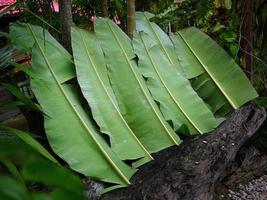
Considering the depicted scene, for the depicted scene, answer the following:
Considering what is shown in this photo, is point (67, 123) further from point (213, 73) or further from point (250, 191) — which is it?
point (250, 191)

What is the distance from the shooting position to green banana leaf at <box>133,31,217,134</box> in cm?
227

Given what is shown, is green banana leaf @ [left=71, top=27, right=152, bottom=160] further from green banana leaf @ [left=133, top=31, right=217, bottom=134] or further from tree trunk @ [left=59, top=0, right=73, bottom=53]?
green banana leaf @ [left=133, top=31, right=217, bottom=134]

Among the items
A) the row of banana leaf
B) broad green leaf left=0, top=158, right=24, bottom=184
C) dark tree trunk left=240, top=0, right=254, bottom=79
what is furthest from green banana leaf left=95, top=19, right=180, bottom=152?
broad green leaf left=0, top=158, right=24, bottom=184

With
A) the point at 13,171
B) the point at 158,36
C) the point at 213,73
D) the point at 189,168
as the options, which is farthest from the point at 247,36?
the point at 13,171

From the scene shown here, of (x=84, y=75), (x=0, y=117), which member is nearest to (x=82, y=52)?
(x=84, y=75)

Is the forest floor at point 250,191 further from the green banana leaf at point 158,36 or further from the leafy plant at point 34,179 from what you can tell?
the leafy plant at point 34,179

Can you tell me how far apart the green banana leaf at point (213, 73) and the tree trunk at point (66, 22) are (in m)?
0.86

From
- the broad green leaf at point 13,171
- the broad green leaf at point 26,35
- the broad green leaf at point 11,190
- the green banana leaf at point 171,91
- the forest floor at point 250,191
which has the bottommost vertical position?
the forest floor at point 250,191

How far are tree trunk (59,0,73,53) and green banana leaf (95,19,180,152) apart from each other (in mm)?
206

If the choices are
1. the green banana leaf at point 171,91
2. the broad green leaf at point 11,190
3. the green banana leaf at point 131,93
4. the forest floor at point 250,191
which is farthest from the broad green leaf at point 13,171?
the forest floor at point 250,191

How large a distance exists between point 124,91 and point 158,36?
0.68 m

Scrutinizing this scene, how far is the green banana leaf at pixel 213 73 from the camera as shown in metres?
2.47

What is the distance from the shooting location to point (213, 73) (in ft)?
8.40

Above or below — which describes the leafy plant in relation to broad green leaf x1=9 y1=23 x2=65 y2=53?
above
